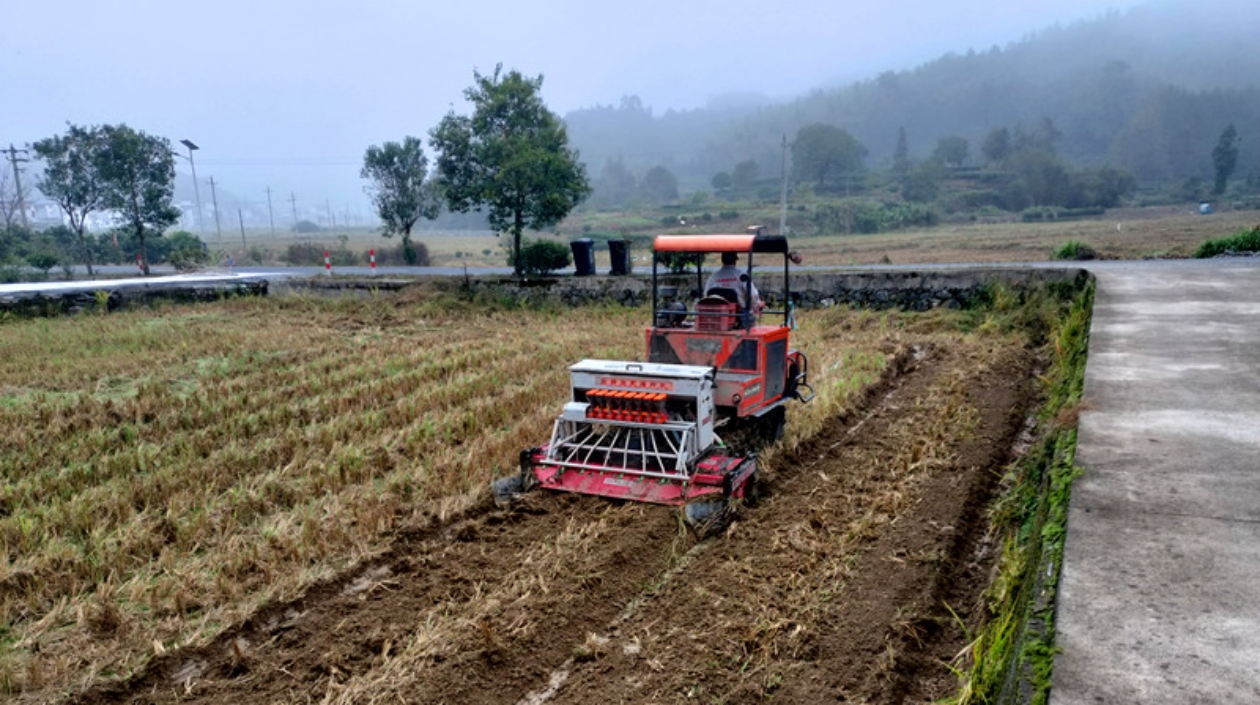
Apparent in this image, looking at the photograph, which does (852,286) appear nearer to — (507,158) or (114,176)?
(507,158)

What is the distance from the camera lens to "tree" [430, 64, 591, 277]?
19922mm

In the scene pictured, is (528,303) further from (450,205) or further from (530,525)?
(530,525)

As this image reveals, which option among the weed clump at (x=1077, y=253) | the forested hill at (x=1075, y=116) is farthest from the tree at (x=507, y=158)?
the forested hill at (x=1075, y=116)

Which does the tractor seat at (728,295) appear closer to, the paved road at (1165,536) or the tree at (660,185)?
the paved road at (1165,536)

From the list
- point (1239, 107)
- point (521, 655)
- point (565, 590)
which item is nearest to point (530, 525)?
point (565, 590)

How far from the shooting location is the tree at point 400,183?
29812 mm

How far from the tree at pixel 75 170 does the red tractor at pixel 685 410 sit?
1086 inches

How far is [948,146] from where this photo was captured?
101m

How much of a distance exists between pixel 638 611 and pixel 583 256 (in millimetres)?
15726

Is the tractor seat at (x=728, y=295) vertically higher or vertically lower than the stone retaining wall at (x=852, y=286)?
higher

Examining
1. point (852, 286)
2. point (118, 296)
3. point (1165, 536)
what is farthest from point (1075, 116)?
point (1165, 536)

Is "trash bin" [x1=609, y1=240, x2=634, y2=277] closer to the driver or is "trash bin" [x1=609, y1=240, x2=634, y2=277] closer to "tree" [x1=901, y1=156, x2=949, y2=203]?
the driver

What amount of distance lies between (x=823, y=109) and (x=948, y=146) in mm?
99531

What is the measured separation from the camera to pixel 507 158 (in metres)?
19.8
